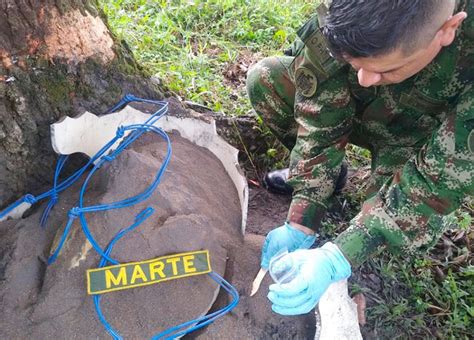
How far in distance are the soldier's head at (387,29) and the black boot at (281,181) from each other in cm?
104

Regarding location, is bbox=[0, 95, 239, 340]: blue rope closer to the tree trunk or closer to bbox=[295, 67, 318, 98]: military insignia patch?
the tree trunk

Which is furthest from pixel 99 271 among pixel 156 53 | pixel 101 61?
pixel 156 53

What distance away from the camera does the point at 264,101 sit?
2.34m

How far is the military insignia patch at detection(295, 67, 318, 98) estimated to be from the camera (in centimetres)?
189

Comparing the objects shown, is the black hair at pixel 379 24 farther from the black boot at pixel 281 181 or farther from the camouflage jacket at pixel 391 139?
the black boot at pixel 281 181

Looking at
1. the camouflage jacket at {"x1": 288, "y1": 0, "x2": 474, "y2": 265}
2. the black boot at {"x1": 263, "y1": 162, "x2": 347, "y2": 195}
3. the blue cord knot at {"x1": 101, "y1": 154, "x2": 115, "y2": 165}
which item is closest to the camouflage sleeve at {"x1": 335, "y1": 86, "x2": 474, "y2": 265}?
the camouflage jacket at {"x1": 288, "y1": 0, "x2": 474, "y2": 265}

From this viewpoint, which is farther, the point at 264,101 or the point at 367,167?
the point at 367,167

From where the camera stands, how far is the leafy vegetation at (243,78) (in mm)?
1996

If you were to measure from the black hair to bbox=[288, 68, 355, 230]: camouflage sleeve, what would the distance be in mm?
572

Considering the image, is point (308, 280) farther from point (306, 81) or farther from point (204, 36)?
point (204, 36)

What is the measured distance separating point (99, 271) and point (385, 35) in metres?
1.01

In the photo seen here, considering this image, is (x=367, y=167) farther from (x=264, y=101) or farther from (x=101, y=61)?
(x=101, y=61)

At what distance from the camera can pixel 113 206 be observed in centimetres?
153

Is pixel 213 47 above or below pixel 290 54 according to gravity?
below
